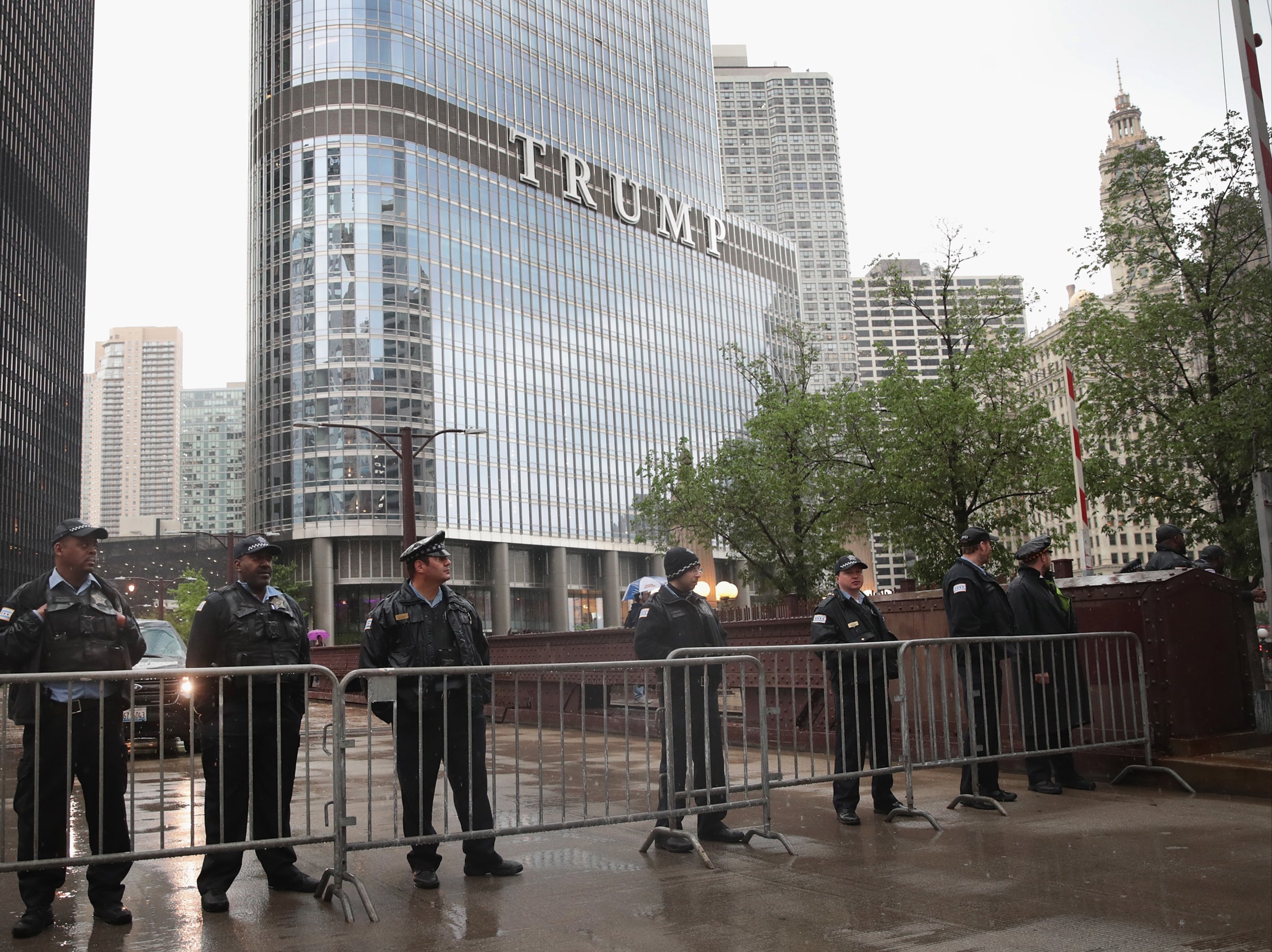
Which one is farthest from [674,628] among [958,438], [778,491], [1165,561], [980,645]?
[778,491]

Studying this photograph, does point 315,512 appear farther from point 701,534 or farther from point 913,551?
point 913,551

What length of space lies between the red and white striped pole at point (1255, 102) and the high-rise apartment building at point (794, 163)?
16620cm

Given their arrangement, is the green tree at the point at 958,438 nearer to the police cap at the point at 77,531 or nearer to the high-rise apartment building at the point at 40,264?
the police cap at the point at 77,531

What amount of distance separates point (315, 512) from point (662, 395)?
A: 109ft

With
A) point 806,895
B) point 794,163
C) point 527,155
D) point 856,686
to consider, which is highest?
point 794,163

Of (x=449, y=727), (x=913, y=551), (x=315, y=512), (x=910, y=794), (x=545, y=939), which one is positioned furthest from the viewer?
(x=315, y=512)

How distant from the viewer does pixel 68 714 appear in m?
5.29

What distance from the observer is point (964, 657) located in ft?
27.5

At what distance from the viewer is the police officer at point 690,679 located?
22.1 feet

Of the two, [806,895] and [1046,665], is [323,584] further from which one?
[806,895]

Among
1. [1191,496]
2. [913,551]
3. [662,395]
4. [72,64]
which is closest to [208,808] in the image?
[1191,496]

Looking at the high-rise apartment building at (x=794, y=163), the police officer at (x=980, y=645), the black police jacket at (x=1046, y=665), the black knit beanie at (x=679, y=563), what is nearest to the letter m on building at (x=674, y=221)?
the high-rise apartment building at (x=794, y=163)

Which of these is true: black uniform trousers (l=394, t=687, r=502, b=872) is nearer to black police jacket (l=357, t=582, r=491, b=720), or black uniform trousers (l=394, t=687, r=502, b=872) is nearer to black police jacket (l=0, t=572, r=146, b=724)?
black police jacket (l=357, t=582, r=491, b=720)

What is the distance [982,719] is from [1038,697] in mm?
652
